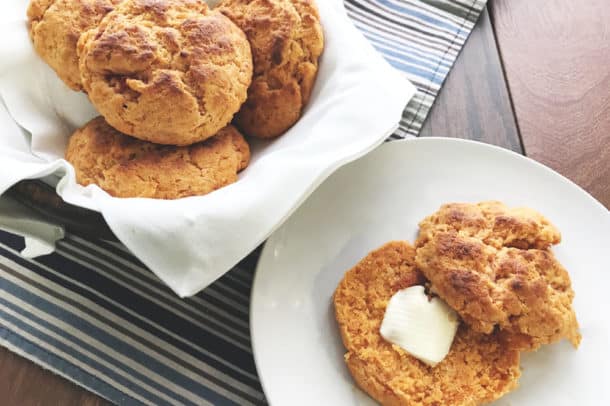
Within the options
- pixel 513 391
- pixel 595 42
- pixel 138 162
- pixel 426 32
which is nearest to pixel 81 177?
pixel 138 162

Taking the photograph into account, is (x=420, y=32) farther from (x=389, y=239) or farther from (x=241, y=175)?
(x=241, y=175)

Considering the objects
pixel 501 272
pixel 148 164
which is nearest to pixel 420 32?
pixel 501 272

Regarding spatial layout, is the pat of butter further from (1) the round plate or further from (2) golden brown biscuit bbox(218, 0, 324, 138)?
(2) golden brown biscuit bbox(218, 0, 324, 138)

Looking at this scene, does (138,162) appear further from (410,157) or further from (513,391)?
(513,391)

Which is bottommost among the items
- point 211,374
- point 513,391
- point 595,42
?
point 211,374

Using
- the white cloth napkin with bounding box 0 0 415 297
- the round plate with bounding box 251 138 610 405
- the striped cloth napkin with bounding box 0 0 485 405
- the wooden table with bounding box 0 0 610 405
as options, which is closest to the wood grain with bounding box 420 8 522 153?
the wooden table with bounding box 0 0 610 405

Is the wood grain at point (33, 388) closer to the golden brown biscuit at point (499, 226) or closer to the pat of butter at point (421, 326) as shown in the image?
the pat of butter at point (421, 326)
